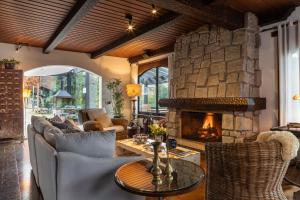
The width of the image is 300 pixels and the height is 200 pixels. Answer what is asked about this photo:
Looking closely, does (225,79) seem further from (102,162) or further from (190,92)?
(102,162)

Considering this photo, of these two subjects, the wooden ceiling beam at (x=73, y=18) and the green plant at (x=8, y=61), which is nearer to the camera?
the wooden ceiling beam at (x=73, y=18)

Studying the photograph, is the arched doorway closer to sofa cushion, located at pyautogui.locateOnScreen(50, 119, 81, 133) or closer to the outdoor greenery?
the outdoor greenery

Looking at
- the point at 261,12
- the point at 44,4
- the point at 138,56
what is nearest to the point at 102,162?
the point at 44,4

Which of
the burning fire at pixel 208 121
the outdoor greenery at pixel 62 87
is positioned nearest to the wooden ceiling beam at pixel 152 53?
the burning fire at pixel 208 121

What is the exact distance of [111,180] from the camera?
2084 millimetres

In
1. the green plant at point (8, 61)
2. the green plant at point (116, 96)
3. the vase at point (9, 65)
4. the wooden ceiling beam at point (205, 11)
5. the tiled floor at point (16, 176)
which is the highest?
the wooden ceiling beam at point (205, 11)

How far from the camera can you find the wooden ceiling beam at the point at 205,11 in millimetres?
3072

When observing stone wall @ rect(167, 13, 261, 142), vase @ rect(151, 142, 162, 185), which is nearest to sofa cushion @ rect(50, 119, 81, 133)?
vase @ rect(151, 142, 162, 185)

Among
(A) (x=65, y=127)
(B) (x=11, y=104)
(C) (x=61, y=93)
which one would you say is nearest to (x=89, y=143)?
(A) (x=65, y=127)

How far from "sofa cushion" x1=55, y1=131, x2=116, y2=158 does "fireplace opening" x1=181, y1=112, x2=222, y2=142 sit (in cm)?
325

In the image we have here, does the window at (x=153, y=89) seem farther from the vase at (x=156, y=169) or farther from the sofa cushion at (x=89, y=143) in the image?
the vase at (x=156, y=169)

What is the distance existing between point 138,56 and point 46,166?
569 cm

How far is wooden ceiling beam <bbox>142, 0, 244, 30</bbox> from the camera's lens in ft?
10.1

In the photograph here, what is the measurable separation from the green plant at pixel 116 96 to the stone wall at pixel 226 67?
2886 mm
